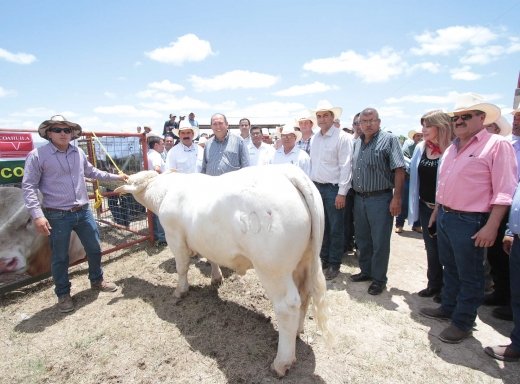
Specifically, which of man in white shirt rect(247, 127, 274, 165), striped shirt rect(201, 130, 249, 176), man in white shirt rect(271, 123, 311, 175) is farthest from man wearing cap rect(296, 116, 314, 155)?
striped shirt rect(201, 130, 249, 176)

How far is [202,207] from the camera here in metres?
3.07

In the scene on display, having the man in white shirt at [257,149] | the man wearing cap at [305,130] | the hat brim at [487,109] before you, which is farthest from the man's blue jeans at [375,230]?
the man in white shirt at [257,149]

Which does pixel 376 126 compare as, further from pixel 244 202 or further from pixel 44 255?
pixel 44 255

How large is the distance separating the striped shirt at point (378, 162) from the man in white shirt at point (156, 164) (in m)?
3.74

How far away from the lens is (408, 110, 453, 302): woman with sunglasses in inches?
141

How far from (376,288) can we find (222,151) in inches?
111

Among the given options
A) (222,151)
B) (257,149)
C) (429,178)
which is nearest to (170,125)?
(257,149)

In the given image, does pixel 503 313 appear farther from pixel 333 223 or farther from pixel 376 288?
pixel 333 223

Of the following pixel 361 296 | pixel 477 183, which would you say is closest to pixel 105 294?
pixel 361 296

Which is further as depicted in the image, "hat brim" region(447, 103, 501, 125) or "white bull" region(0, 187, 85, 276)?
"white bull" region(0, 187, 85, 276)

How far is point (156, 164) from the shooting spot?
6.27 metres

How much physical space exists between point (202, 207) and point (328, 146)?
2106mm

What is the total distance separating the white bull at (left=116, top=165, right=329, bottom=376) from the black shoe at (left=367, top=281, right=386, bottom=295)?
1.42m

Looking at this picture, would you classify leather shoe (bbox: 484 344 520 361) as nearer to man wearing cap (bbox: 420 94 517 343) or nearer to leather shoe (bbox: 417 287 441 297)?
man wearing cap (bbox: 420 94 517 343)
